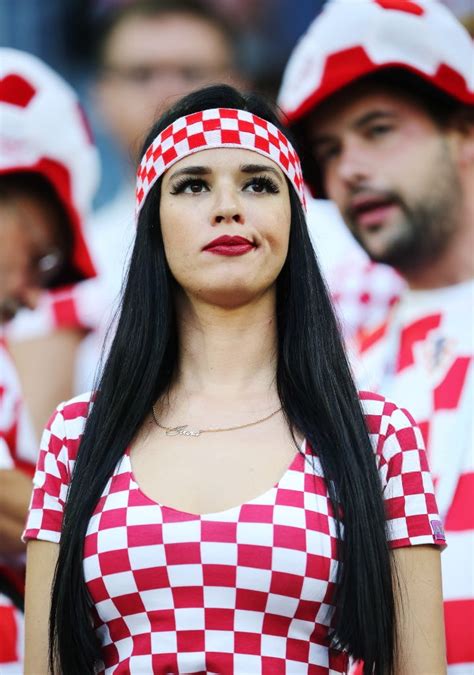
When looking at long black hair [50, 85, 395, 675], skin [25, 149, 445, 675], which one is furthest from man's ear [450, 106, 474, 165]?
skin [25, 149, 445, 675]

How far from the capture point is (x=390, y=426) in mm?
1819

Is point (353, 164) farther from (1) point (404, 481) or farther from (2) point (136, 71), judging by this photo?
(1) point (404, 481)

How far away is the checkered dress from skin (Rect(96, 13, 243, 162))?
1596 millimetres

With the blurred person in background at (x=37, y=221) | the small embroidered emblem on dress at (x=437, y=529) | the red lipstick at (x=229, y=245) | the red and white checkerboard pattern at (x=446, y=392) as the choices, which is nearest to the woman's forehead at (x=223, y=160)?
the red lipstick at (x=229, y=245)

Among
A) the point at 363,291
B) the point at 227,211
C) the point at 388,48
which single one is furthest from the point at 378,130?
the point at 227,211

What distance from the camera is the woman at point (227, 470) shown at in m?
1.68

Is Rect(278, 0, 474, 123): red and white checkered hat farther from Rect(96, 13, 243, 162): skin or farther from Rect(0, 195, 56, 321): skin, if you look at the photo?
Rect(0, 195, 56, 321): skin

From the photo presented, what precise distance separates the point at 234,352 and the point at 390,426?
274 mm

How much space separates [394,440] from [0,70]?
1.69m

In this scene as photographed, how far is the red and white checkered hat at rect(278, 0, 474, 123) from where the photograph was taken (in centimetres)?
270

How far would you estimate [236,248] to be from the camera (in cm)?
183

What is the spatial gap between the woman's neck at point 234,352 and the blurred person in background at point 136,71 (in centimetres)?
119

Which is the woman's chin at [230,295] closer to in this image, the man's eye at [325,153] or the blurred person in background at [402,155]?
the blurred person in background at [402,155]

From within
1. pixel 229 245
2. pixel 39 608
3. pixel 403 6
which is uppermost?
pixel 403 6
